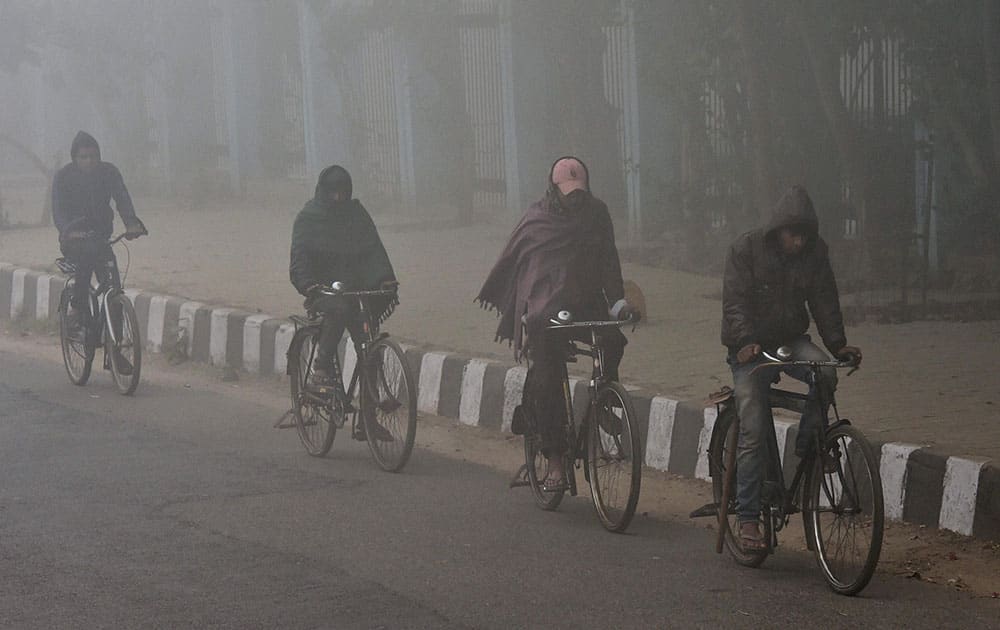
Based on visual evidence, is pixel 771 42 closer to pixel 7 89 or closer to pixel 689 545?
pixel 689 545

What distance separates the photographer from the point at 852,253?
14.6m

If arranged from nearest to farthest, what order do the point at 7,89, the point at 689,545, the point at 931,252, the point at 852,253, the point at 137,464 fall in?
the point at 689,545 → the point at 137,464 → the point at 931,252 → the point at 852,253 → the point at 7,89

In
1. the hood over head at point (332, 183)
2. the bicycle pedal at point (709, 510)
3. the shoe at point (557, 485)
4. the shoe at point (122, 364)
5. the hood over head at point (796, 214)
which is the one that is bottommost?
the shoe at point (557, 485)

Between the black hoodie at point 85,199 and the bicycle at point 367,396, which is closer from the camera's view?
the bicycle at point 367,396

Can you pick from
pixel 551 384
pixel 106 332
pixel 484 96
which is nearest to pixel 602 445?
pixel 551 384

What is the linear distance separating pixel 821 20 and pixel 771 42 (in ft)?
2.08

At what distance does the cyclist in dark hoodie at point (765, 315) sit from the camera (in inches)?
242

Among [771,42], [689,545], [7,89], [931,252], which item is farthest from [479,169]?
[7,89]

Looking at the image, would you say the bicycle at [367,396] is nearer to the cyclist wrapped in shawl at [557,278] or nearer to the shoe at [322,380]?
the shoe at [322,380]

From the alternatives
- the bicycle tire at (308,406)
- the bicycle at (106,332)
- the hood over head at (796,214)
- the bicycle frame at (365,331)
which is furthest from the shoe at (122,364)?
the hood over head at (796,214)

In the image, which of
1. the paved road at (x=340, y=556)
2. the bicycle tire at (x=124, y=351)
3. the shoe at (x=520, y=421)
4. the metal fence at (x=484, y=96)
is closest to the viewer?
the paved road at (x=340, y=556)

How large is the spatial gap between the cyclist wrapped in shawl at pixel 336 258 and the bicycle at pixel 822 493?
279cm

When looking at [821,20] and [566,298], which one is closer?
[566,298]

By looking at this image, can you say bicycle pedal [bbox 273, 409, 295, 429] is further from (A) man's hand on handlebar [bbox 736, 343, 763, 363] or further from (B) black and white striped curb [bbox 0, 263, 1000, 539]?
(A) man's hand on handlebar [bbox 736, 343, 763, 363]
